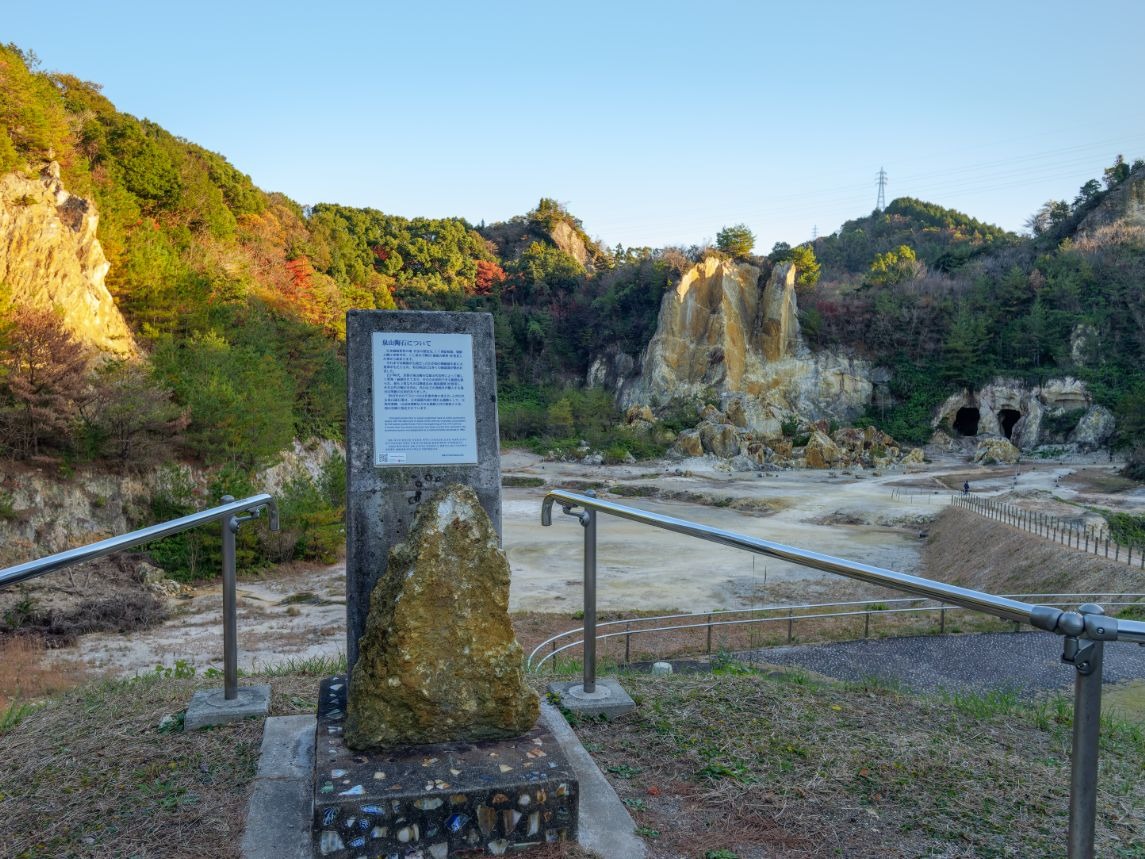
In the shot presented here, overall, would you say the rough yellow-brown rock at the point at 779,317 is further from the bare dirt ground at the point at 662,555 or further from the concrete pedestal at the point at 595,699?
the concrete pedestal at the point at 595,699

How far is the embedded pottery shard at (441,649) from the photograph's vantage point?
3166 millimetres

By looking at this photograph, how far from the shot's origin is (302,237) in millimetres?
46531

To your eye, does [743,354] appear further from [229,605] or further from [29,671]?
[229,605]

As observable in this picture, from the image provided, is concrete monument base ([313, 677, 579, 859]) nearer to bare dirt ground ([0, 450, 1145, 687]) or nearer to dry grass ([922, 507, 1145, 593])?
bare dirt ground ([0, 450, 1145, 687])

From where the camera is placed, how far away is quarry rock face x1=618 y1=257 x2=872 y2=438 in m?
49.9

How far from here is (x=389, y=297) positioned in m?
51.3

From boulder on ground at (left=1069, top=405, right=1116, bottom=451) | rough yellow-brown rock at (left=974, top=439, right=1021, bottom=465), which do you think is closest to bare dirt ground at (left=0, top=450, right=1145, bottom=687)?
rough yellow-brown rock at (left=974, top=439, right=1021, bottom=465)

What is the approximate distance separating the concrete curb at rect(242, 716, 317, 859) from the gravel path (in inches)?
291

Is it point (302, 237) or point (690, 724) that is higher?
point (302, 237)

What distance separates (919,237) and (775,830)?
80671 mm

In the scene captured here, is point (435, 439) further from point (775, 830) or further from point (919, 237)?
point (919, 237)

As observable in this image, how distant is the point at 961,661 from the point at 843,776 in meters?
8.67

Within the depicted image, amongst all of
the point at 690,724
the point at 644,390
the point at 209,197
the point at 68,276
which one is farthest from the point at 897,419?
the point at 690,724

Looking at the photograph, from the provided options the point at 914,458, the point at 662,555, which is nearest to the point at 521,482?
the point at 662,555
